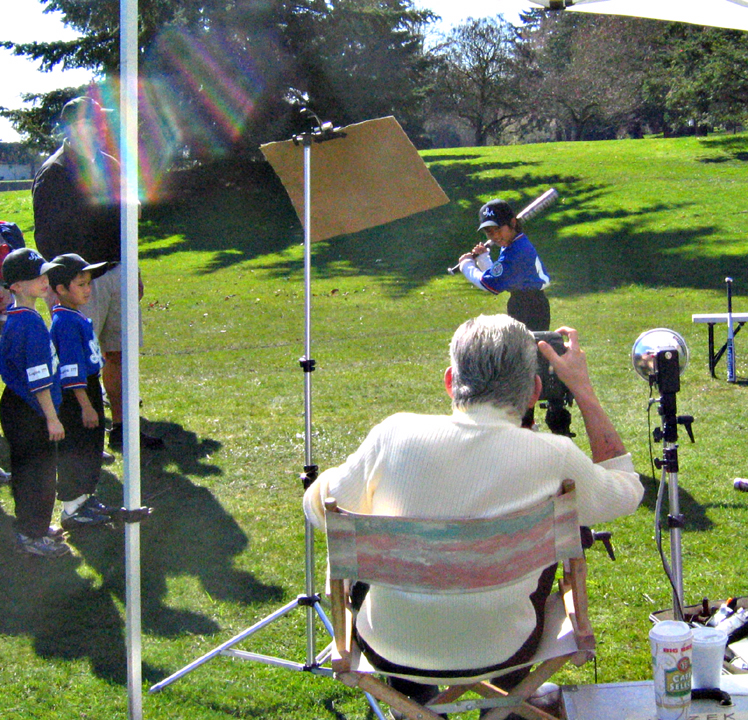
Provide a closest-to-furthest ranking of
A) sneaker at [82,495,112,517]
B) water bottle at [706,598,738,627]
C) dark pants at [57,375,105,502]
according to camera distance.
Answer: water bottle at [706,598,738,627] → dark pants at [57,375,105,502] → sneaker at [82,495,112,517]

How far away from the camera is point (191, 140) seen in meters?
25.3

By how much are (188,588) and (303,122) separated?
2.28m

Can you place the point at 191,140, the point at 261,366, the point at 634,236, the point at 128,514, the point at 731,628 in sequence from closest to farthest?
1. the point at 128,514
2. the point at 731,628
3. the point at 261,366
4. the point at 634,236
5. the point at 191,140

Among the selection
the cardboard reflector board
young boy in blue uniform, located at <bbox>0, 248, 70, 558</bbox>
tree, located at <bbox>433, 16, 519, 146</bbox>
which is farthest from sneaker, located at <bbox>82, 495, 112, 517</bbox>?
tree, located at <bbox>433, 16, 519, 146</bbox>

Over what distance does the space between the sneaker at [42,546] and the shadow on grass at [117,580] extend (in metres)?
0.04

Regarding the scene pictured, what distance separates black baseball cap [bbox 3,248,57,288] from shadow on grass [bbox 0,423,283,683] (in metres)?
1.47

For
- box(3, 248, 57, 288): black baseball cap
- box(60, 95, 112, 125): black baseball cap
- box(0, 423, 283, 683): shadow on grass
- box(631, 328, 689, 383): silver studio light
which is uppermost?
box(60, 95, 112, 125): black baseball cap

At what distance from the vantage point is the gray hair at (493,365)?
94.2 inches

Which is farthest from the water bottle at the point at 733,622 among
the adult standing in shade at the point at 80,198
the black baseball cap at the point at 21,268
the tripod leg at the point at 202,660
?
the adult standing in shade at the point at 80,198

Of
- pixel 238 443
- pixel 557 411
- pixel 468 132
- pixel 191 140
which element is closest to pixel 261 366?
pixel 238 443

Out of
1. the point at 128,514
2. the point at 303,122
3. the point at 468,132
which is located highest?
the point at 468,132

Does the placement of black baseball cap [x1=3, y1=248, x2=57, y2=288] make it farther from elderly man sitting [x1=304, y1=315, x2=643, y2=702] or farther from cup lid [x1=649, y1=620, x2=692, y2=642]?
cup lid [x1=649, y1=620, x2=692, y2=642]

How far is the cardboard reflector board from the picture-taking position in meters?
3.65

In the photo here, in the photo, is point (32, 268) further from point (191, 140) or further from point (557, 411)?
point (191, 140)
